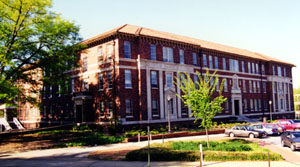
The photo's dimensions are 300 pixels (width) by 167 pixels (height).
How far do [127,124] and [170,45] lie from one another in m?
12.9

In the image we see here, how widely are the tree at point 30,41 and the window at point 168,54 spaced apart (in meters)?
12.5

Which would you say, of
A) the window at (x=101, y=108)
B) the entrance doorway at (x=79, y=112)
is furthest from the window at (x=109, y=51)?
the entrance doorway at (x=79, y=112)

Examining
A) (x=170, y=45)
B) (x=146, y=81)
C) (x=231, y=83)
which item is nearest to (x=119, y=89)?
(x=146, y=81)

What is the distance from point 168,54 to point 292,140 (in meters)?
21.3

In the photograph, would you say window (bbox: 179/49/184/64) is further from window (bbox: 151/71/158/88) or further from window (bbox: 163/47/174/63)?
window (bbox: 151/71/158/88)

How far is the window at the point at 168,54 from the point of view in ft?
120

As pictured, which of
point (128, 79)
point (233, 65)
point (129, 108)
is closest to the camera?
point (129, 108)

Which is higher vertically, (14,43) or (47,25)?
(47,25)

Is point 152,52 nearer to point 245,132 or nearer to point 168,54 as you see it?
point 168,54

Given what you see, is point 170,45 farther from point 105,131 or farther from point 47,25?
point 47,25

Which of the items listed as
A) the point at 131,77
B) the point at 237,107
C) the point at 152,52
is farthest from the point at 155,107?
the point at 237,107

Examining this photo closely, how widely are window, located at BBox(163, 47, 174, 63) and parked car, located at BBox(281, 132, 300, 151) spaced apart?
63.8 ft

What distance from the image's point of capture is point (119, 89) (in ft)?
105

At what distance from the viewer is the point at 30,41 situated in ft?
86.1
